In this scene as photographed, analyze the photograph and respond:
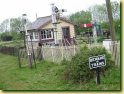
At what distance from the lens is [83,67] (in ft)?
21.5

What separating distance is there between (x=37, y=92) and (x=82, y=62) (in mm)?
1267

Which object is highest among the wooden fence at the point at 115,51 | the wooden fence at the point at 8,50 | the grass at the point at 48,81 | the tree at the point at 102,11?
the tree at the point at 102,11

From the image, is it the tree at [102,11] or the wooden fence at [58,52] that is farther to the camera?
the wooden fence at [58,52]

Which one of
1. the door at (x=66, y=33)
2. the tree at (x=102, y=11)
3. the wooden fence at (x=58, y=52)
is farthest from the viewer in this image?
the door at (x=66, y=33)

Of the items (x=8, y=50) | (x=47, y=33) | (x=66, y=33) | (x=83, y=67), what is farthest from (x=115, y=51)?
(x=8, y=50)

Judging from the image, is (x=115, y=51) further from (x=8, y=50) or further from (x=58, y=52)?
(x=8, y=50)

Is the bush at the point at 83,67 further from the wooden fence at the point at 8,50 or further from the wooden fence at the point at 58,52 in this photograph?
the wooden fence at the point at 8,50

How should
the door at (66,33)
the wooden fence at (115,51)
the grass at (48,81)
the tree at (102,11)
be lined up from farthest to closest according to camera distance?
the door at (66,33) → the wooden fence at (115,51) → the tree at (102,11) → the grass at (48,81)

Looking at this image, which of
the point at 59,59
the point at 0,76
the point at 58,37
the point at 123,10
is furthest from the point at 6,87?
the point at 58,37

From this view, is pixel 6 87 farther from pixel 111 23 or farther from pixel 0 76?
pixel 111 23

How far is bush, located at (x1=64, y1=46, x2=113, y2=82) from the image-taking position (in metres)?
6.52

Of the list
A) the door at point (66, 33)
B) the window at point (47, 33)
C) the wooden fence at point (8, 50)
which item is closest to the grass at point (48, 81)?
the door at point (66, 33)

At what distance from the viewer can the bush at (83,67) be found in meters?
6.52

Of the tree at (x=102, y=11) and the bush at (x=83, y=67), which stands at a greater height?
the tree at (x=102, y=11)
